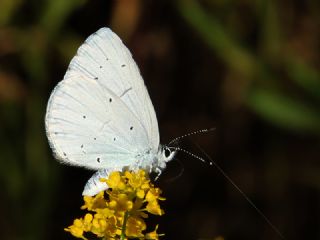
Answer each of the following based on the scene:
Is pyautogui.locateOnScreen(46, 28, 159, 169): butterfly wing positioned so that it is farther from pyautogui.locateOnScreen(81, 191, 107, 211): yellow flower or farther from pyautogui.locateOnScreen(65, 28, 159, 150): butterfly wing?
pyautogui.locateOnScreen(81, 191, 107, 211): yellow flower

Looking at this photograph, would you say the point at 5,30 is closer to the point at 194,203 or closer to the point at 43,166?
the point at 43,166

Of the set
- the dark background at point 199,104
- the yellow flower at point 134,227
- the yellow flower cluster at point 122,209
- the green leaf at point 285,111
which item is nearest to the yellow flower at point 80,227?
the yellow flower cluster at point 122,209

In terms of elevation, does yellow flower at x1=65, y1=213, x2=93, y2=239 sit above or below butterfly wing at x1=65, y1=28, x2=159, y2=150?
below

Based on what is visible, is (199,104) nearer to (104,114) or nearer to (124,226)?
(104,114)

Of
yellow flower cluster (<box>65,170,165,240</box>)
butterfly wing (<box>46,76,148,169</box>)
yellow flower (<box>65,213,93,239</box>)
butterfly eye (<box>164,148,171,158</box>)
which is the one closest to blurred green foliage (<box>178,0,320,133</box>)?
butterfly wing (<box>46,76,148,169</box>)

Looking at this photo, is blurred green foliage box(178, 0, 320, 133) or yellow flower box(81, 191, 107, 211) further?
blurred green foliage box(178, 0, 320, 133)

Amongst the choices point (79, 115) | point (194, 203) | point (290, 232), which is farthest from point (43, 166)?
point (290, 232)
